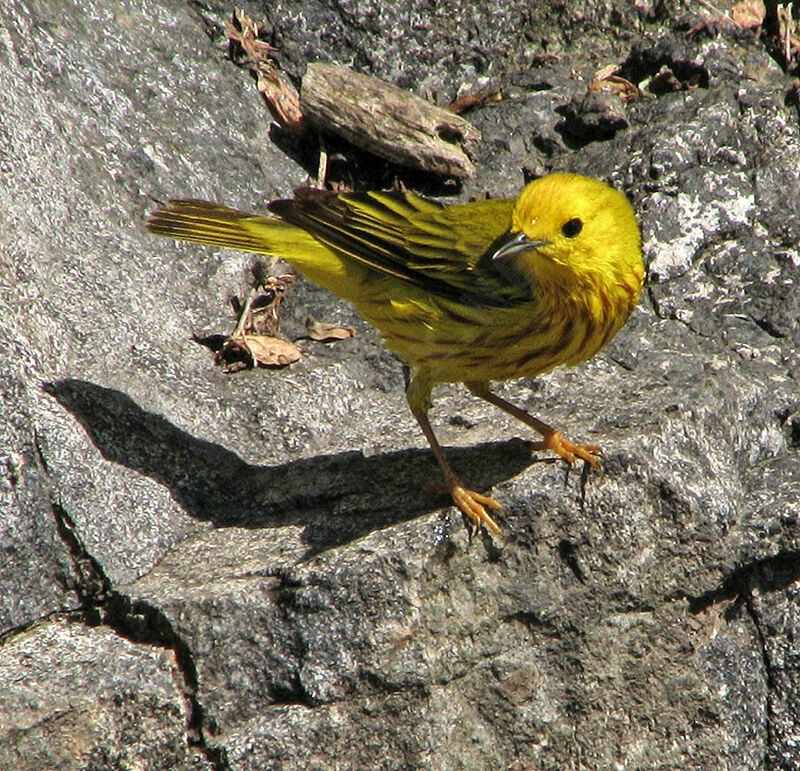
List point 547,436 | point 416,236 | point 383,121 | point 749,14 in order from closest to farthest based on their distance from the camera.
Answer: point 547,436, point 416,236, point 383,121, point 749,14

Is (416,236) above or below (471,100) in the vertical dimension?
below

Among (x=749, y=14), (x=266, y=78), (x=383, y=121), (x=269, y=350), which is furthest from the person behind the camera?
(x=749, y=14)

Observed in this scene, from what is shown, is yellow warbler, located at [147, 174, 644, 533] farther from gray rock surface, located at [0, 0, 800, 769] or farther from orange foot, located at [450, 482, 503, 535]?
gray rock surface, located at [0, 0, 800, 769]

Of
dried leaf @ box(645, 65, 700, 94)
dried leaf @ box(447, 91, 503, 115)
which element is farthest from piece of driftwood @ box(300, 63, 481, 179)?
dried leaf @ box(645, 65, 700, 94)

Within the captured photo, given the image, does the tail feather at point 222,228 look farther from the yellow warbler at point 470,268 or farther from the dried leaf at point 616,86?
the dried leaf at point 616,86

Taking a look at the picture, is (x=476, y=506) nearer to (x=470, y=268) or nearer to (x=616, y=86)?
(x=470, y=268)

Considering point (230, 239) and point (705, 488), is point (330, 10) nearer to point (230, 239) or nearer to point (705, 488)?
point (230, 239)

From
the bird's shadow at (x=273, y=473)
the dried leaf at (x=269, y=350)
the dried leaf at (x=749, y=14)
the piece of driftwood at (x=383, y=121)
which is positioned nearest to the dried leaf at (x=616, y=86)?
the dried leaf at (x=749, y=14)

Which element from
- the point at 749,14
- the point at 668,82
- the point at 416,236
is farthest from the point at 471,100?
the point at 416,236
